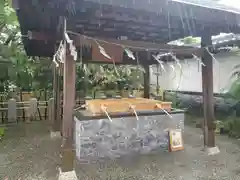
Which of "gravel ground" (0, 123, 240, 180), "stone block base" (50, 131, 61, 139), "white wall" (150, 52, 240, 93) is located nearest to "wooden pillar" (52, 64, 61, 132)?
"stone block base" (50, 131, 61, 139)

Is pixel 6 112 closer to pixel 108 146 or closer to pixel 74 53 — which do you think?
pixel 108 146

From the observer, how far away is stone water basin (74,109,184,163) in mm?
3924

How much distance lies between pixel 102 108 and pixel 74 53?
4.34 ft

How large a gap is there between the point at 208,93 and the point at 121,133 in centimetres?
191

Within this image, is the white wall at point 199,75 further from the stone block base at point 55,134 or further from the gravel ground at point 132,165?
the stone block base at point 55,134

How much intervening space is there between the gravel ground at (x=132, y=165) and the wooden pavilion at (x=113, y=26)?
0.43 meters

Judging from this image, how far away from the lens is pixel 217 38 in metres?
6.35

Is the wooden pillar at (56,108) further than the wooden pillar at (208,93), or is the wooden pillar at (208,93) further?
the wooden pillar at (56,108)

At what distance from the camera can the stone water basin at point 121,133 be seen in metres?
3.92

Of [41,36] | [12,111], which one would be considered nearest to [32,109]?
[12,111]

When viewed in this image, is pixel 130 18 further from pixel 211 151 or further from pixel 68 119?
pixel 211 151

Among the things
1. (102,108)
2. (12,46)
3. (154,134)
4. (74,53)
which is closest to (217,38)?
(154,134)

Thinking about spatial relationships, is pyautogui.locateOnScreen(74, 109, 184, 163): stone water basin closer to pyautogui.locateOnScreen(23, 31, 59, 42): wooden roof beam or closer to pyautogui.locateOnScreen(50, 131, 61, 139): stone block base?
pyautogui.locateOnScreen(23, 31, 59, 42): wooden roof beam

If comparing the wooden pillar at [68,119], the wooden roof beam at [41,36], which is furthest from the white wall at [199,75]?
the wooden pillar at [68,119]
